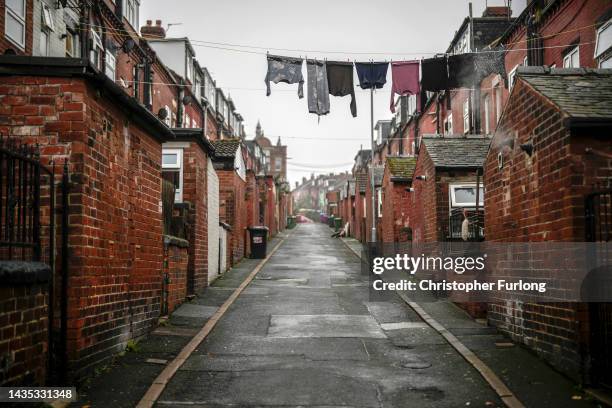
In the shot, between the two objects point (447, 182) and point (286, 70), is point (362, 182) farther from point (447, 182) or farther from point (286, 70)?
point (447, 182)

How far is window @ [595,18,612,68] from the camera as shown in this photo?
1526cm

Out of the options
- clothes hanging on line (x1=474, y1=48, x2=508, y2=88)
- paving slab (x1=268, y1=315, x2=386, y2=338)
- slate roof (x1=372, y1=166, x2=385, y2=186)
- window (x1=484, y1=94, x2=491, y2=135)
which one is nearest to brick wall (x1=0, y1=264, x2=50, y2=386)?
paving slab (x1=268, y1=315, x2=386, y2=338)

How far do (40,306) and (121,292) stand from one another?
2134 millimetres

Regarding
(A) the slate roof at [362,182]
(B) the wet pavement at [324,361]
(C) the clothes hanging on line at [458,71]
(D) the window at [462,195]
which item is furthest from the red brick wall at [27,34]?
(A) the slate roof at [362,182]

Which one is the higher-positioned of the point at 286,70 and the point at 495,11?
the point at 495,11

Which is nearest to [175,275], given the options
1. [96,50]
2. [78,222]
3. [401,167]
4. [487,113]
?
[78,222]

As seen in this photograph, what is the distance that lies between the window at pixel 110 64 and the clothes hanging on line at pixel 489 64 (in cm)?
1360

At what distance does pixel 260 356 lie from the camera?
8.34m

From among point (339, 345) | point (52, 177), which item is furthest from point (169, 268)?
point (52, 177)

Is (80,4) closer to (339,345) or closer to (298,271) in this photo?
(298,271)

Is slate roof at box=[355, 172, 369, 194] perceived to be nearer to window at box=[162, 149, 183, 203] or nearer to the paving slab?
window at box=[162, 149, 183, 203]

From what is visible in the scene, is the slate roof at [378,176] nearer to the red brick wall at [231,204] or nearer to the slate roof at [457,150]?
the red brick wall at [231,204]

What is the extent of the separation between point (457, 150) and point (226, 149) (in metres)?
9.32

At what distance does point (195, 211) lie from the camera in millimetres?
14367
